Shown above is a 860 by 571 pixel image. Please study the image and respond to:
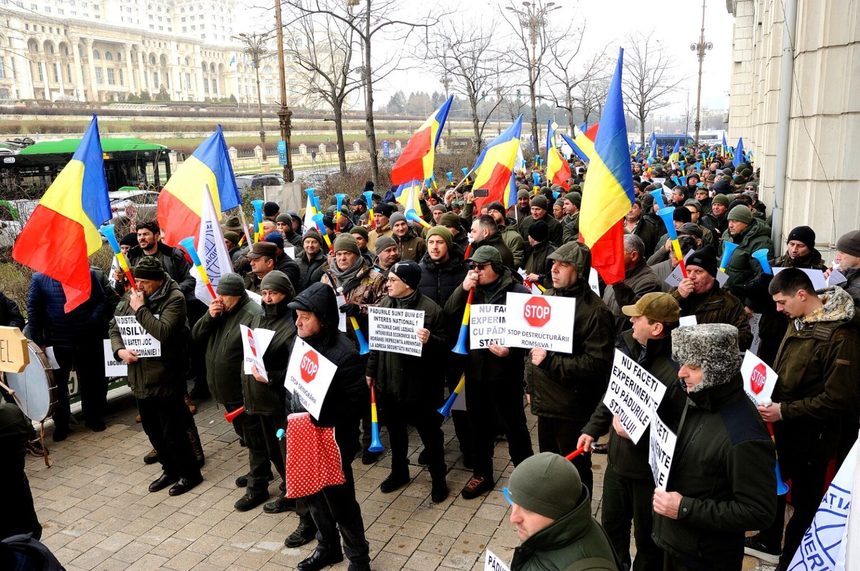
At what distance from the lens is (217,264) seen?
21.5ft

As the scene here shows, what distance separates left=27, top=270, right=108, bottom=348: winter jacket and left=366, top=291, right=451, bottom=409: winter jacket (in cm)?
345

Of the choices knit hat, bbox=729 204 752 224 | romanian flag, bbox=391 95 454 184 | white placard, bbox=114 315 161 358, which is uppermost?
romanian flag, bbox=391 95 454 184

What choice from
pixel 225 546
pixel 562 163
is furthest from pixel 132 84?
pixel 225 546

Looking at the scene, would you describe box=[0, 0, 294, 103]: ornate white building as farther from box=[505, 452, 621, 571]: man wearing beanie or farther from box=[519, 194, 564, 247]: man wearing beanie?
box=[505, 452, 621, 571]: man wearing beanie

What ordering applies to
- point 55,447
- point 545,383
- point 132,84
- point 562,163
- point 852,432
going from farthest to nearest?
point 132,84 < point 562,163 < point 55,447 < point 545,383 < point 852,432

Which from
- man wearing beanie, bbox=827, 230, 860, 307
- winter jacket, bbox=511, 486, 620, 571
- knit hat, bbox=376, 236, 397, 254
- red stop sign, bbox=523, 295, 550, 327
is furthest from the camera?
knit hat, bbox=376, 236, 397, 254

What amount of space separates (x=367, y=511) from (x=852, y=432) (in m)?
3.51

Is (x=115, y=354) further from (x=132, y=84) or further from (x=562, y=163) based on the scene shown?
(x=132, y=84)

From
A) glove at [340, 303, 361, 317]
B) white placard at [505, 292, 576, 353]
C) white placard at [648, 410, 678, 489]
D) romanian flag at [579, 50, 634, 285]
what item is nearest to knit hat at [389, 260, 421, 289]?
glove at [340, 303, 361, 317]

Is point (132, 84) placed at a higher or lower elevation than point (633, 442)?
higher

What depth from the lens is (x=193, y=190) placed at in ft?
25.2

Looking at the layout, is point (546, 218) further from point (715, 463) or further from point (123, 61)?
point (123, 61)

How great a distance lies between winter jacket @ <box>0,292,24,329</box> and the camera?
6.55 m

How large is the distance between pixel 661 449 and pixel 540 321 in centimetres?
165
